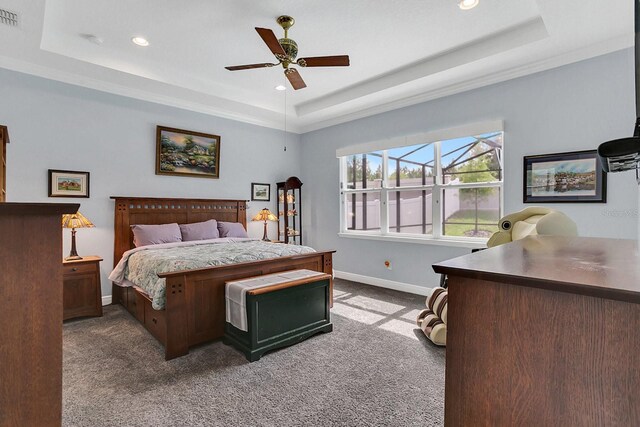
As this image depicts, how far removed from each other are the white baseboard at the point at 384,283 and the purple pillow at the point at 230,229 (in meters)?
1.80

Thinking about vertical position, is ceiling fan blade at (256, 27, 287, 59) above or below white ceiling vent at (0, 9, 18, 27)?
below

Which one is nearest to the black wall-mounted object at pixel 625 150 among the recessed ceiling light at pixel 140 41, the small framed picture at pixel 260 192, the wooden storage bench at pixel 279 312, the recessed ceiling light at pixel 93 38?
the wooden storage bench at pixel 279 312

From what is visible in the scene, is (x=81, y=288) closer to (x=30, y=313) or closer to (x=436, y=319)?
(x=30, y=313)

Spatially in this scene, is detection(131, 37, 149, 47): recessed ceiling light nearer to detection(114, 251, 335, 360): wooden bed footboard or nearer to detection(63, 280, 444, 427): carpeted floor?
detection(114, 251, 335, 360): wooden bed footboard

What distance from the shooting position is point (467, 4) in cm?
260

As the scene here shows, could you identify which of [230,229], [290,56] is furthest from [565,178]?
[230,229]

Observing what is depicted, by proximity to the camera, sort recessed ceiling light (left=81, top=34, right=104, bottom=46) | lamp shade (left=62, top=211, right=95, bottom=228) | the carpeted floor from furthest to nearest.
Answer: lamp shade (left=62, top=211, right=95, bottom=228) → recessed ceiling light (left=81, top=34, right=104, bottom=46) → the carpeted floor

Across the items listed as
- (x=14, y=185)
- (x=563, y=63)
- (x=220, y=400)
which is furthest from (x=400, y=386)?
(x=14, y=185)

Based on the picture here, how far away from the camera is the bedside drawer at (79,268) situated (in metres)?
3.27

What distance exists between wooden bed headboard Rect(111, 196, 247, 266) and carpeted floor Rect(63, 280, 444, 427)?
1.23 m

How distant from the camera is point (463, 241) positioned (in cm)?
391

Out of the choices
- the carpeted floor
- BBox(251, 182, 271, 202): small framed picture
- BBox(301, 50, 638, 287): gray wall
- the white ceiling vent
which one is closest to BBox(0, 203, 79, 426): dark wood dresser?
the carpeted floor

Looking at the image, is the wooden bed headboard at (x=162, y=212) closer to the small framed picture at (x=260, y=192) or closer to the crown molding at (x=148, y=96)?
the small framed picture at (x=260, y=192)

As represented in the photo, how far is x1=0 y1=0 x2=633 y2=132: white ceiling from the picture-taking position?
264 cm
